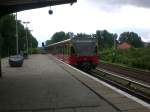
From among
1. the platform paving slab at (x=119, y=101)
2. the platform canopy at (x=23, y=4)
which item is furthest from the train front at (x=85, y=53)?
the platform paving slab at (x=119, y=101)

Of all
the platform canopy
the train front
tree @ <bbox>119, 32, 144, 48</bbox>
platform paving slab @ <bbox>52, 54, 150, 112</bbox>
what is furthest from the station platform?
tree @ <bbox>119, 32, 144, 48</bbox>

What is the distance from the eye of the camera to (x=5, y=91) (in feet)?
63.9

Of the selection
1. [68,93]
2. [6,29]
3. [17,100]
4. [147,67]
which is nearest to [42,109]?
[17,100]

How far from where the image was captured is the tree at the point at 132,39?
14735cm

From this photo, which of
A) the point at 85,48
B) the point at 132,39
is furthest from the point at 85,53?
the point at 132,39

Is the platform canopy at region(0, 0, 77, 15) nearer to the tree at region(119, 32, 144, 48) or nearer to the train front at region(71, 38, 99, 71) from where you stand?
the train front at region(71, 38, 99, 71)

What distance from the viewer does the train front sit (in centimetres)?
3928

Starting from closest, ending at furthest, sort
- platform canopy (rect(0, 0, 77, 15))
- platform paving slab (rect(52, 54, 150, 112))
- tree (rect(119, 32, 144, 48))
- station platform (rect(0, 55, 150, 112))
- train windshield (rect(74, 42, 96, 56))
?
platform paving slab (rect(52, 54, 150, 112))
station platform (rect(0, 55, 150, 112))
platform canopy (rect(0, 0, 77, 15))
train windshield (rect(74, 42, 96, 56))
tree (rect(119, 32, 144, 48))

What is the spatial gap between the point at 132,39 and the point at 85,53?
112m

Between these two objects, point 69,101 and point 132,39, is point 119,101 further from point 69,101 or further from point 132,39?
point 132,39

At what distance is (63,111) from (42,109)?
2.59 feet

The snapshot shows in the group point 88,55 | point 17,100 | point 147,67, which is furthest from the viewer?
point 147,67

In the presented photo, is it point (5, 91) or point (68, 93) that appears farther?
point (5, 91)

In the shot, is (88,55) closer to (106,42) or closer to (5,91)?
(5,91)
